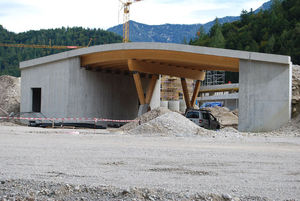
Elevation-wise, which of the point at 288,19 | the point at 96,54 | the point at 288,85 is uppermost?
the point at 288,19

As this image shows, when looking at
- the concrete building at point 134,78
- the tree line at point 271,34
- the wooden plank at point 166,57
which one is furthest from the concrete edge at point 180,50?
the tree line at point 271,34

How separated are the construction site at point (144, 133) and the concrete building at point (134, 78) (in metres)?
0.08

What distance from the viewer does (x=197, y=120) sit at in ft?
92.1

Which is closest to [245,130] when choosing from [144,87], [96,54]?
[96,54]

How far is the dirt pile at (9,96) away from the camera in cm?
4724

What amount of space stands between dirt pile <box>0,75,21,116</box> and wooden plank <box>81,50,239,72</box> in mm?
15625

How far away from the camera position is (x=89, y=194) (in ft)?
19.7

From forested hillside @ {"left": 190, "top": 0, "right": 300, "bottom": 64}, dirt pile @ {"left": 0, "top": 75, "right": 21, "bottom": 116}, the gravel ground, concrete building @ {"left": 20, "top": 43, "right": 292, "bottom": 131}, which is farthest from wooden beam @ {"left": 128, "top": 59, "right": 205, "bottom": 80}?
forested hillside @ {"left": 190, "top": 0, "right": 300, "bottom": 64}

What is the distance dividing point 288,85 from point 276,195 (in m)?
20.9

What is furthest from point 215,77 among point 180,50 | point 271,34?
point 180,50

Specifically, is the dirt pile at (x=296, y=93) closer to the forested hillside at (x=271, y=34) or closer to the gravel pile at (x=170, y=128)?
the gravel pile at (x=170, y=128)

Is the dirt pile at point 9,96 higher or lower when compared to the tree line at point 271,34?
lower

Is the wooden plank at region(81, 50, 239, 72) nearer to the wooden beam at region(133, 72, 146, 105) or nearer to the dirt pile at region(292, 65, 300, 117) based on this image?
the wooden beam at region(133, 72, 146, 105)

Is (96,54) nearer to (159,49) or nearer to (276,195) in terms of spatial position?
(159,49)
